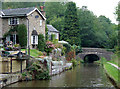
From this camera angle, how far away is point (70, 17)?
56.9 m

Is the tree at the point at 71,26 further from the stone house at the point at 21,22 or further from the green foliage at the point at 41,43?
the stone house at the point at 21,22

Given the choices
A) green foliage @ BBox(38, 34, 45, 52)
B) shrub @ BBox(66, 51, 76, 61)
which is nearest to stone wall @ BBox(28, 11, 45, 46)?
green foliage @ BBox(38, 34, 45, 52)

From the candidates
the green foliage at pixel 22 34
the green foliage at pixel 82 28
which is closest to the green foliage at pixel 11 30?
the green foliage at pixel 22 34

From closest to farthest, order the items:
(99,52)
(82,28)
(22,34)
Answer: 1. (22,34)
2. (99,52)
3. (82,28)

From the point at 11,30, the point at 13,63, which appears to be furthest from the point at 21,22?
the point at 13,63

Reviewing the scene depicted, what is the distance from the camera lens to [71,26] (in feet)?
186

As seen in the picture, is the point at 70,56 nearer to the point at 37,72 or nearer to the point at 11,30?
the point at 11,30

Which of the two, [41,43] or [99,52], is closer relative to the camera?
[41,43]

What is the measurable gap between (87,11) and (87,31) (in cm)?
596

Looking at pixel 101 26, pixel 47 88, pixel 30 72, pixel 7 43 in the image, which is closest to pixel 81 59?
pixel 101 26

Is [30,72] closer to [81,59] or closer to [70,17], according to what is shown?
[81,59]

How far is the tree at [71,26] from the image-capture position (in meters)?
56.2

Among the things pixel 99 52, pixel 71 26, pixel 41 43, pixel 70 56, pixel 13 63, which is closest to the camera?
pixel 13 63

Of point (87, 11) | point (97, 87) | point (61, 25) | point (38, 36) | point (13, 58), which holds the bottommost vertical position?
point (97, 87)
